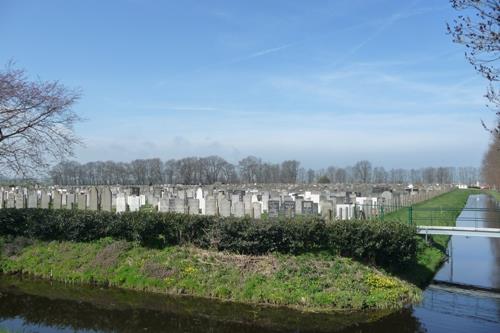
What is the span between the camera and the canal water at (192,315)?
1126cm

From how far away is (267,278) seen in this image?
1381 cm

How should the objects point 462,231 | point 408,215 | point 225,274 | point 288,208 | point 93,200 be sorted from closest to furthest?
point 225,274, point 462,231, point 288,208, point 93,200, point 408,215

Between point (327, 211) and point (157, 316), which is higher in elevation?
point (327, 211)

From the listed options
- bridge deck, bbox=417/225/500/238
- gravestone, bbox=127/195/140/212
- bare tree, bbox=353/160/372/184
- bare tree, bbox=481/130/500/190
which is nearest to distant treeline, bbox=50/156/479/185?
bare tree, bbox=353/160/372/184

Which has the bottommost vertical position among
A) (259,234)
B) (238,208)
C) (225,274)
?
(225,274)

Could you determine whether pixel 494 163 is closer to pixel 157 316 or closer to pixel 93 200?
pixel 93 200

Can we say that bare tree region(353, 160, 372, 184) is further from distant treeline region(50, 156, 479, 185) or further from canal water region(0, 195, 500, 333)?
canal water region(0, 195, 500, 333)

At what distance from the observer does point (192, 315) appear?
12172 mm

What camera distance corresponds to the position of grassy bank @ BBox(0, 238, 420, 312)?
12906mm

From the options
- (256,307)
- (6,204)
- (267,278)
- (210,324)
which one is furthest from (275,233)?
(6,204)

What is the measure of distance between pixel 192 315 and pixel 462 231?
505 inches

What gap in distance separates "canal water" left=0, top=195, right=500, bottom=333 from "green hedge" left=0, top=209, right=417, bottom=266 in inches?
74.7

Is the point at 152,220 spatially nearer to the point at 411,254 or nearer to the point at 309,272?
the point at 309,272

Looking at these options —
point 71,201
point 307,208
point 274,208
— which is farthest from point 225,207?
point 71,201
